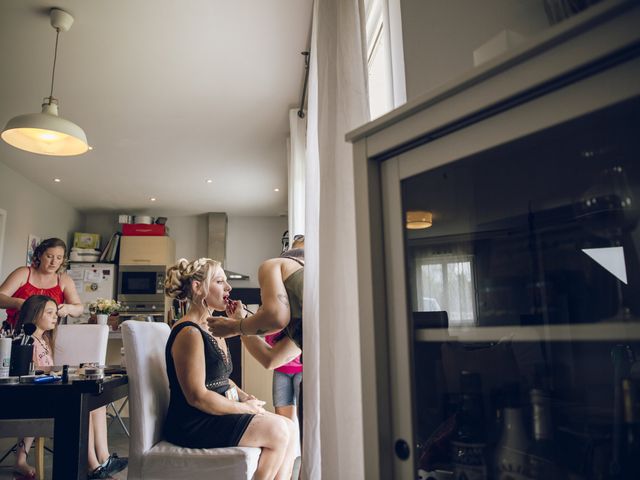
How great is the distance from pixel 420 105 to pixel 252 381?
440 centimetres

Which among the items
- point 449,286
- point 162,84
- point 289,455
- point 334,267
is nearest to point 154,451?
point 289,455

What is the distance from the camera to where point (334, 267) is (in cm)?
122

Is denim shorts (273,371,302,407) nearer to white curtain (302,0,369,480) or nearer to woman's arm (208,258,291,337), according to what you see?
woman's arm (208,258,291,337)

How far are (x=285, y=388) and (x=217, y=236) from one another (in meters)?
4.61

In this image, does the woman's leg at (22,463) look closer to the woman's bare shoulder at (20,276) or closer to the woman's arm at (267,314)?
the woman's bare shoulder at (20,276)

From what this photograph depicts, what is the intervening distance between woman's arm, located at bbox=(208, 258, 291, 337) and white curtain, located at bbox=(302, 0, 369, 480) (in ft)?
0.56

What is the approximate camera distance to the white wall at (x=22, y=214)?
511 cm

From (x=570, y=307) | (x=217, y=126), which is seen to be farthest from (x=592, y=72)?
(x=217, y=126)

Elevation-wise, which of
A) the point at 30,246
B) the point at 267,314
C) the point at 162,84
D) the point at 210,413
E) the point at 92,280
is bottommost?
the point at 210,413

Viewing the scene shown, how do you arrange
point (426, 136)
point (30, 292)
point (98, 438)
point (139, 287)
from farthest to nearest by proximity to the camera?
point (139, 287) < point (30, 292) < point (98, 438) < point (426, 136)

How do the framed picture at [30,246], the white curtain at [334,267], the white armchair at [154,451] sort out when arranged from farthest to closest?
the framed picture at [30,246] → the white armchair at [154,451] → the white curtain at [334,267]

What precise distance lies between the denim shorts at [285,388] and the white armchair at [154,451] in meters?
1.37

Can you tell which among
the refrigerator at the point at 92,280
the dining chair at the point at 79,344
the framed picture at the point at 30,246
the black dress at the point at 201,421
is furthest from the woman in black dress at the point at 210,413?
the refrigerator at the point at 92,280

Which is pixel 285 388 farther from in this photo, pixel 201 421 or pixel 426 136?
pixel 426 136
